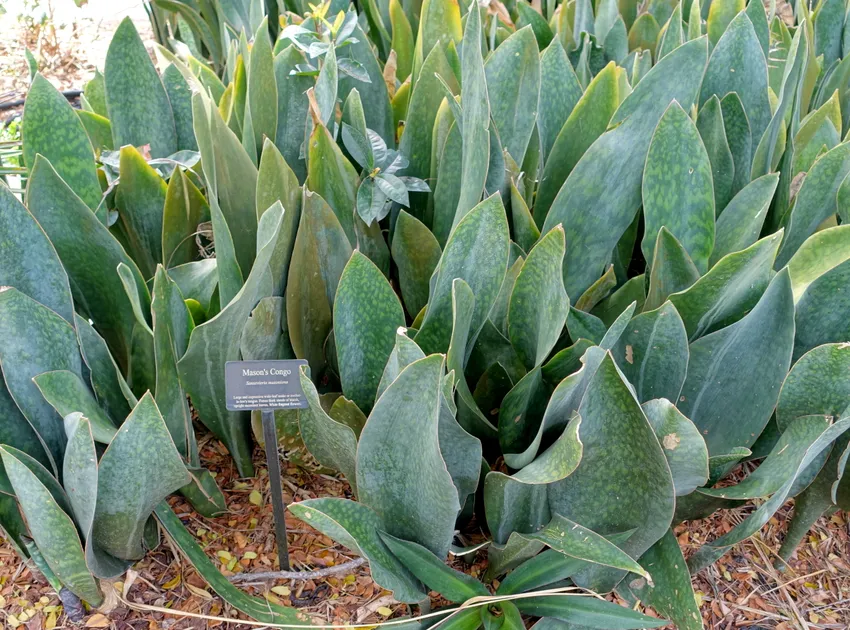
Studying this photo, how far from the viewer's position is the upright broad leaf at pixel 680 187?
2.96 ft

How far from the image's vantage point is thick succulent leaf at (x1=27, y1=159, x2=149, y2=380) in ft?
2.96

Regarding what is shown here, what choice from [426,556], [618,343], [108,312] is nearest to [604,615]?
[426,556]

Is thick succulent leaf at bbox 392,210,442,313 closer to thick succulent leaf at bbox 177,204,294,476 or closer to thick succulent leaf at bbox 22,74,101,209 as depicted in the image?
thick succulent leaf at bbox 177,204,294,476

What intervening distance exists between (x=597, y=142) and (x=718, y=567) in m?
0.61

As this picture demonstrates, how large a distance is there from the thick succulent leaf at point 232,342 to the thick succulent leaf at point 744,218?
58cm

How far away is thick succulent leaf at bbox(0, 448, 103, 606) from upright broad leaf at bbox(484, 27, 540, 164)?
2.44 feet

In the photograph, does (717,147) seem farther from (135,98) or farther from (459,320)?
(135,98)

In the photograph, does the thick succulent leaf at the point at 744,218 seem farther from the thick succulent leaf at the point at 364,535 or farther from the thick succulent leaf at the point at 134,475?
the thick succulent leaf at the point at 134,475

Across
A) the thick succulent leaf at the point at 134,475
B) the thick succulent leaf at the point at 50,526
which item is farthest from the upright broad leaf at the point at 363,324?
the thick succulent leaf at the point at 50,526

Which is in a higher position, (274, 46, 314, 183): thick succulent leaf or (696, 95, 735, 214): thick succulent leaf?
(274, 46, 314, 183): thick succulent leaf

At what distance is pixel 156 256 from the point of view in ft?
3.73

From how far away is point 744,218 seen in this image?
98cm

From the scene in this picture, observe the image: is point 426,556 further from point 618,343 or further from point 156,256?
point 156,256

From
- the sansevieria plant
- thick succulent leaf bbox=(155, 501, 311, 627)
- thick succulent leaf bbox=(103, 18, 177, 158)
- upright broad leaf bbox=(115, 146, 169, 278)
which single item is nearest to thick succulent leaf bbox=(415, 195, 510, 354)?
the sansevieria plant
